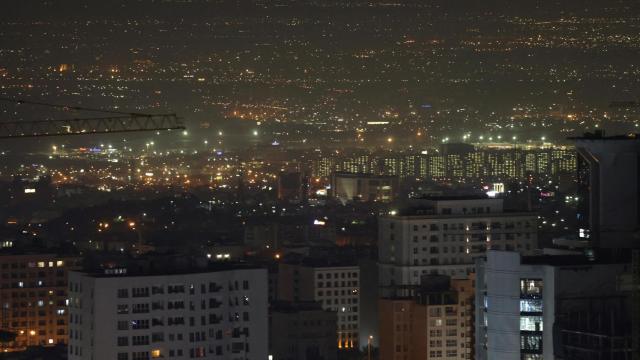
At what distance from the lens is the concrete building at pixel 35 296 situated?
4503 centimetres

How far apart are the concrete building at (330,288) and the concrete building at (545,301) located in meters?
24.6

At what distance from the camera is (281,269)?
50062mm

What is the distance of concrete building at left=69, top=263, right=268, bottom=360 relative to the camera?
94.0 ft

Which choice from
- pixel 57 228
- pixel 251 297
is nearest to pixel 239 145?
pixel 57 228

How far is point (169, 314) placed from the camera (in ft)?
95.1

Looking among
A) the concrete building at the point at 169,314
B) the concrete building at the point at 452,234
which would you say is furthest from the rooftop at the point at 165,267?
the concrete building at the point at 452,234

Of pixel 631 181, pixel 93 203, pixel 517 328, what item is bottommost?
pixel 517 328

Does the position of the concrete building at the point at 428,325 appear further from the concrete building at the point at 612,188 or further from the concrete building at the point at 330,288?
the concrete building at the point at 612,188

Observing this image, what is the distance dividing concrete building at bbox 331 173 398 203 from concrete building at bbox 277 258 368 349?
1172 inches

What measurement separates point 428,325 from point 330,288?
12.2 m

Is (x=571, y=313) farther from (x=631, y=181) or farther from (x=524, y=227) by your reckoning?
(x=524, y=227)

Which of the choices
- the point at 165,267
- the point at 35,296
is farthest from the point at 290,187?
the point at 165,267

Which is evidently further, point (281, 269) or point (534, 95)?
point (534, 95)

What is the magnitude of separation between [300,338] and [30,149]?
53.6 meters
